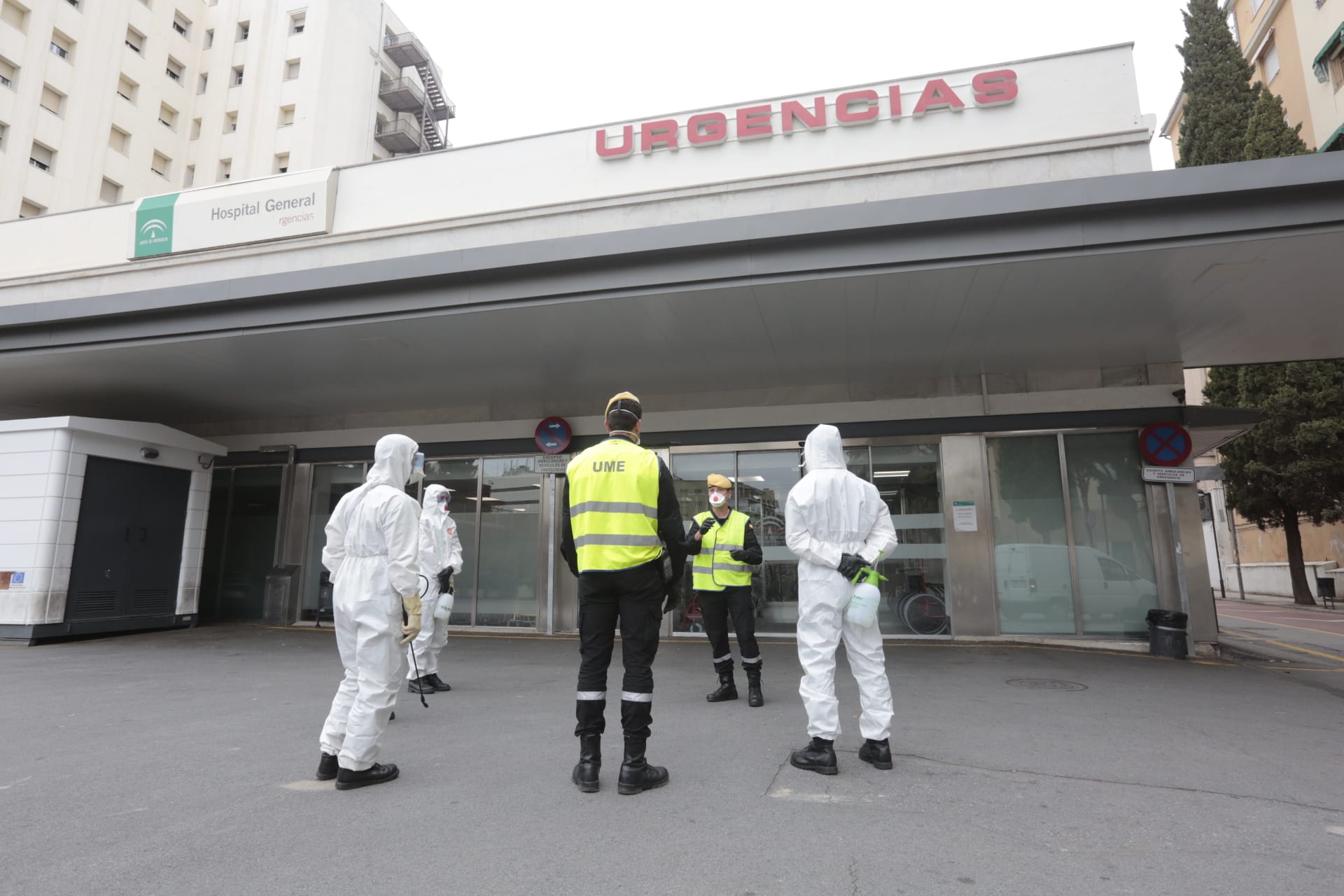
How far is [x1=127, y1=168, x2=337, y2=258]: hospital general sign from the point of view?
33.2 feet

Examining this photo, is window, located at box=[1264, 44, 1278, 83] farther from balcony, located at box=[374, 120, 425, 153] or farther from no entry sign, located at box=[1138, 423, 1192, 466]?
balcony, located at box=[374, 120, 425, 153]

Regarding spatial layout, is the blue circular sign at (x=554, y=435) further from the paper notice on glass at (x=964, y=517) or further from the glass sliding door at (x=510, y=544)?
the paper notice on glass at (x=964, y=517)

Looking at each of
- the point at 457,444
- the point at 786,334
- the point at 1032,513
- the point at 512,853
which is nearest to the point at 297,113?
the point at 457,444

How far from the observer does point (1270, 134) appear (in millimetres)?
20438

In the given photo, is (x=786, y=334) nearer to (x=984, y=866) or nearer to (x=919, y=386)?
(x=919, y=386)

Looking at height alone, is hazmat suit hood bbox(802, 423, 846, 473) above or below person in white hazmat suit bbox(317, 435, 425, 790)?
above

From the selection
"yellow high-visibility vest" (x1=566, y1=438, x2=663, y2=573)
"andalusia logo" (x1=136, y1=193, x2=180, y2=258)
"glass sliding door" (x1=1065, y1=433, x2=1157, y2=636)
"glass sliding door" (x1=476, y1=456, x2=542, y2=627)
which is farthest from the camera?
"glass sliding door" (x1=476, y1=456, x2=542, y2=627)

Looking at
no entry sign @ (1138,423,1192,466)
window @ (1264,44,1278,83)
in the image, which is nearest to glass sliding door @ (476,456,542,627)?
no entry sign @ (1138,423,1192,466)

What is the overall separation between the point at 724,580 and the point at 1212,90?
2806 cm

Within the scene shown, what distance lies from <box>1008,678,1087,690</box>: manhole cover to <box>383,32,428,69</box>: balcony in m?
42.9

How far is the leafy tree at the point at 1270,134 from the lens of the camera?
20188mm

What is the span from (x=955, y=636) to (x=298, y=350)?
9.65 meters

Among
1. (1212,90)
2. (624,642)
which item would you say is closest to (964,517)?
(624,642)

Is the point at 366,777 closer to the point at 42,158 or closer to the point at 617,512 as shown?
the point at 617,512
